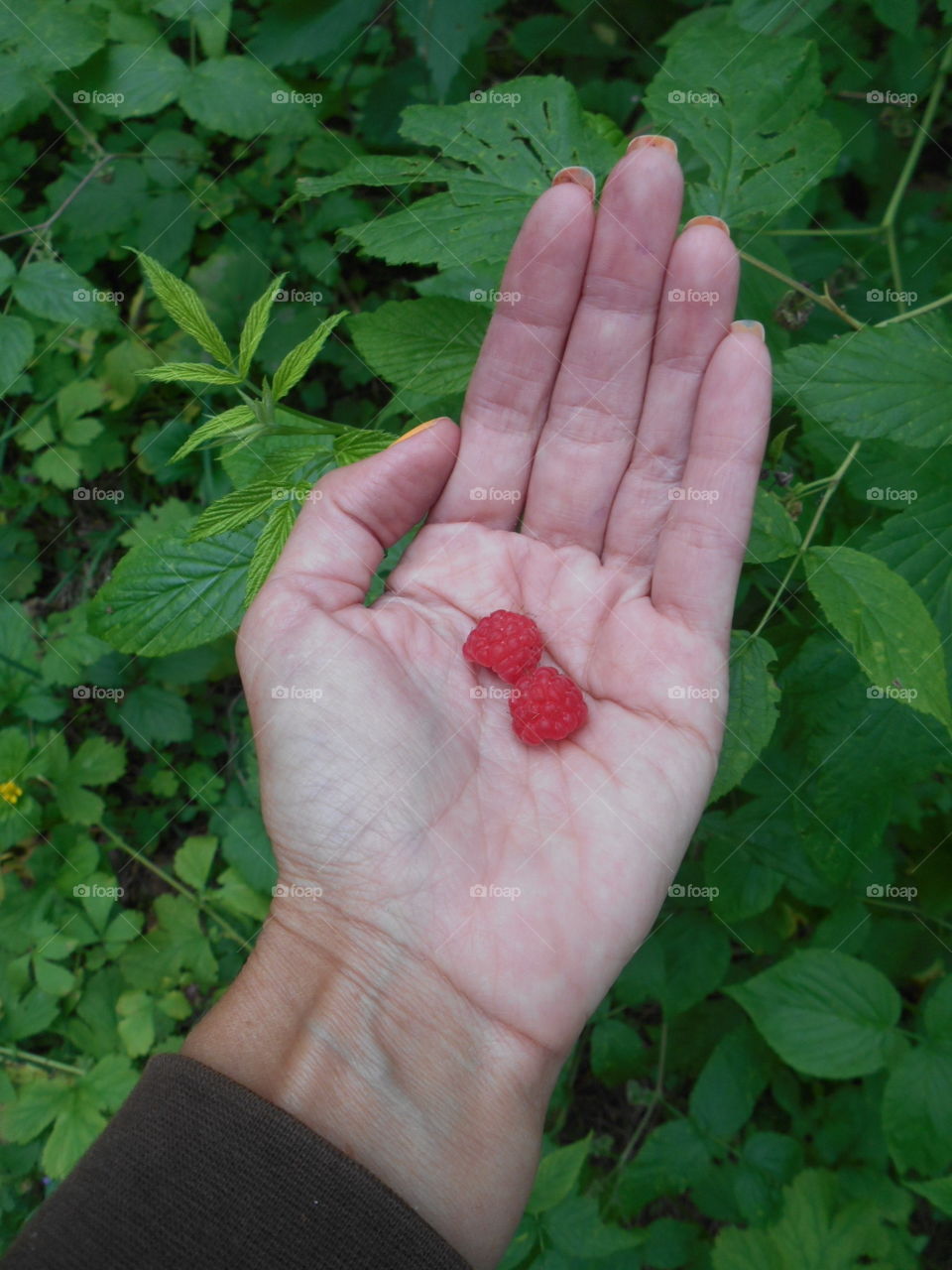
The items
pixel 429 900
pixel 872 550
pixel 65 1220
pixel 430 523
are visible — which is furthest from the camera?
pixel 430 523

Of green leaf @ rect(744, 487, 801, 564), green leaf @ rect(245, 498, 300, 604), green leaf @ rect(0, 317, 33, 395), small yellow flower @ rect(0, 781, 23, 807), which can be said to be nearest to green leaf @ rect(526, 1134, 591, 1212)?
green leaf @ rect(744, 487, 801, 564)

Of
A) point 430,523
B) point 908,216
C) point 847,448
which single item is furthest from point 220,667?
point 908,216

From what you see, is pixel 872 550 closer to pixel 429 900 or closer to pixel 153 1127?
pixel 429 900

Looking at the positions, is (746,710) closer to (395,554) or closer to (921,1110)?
(395,554)

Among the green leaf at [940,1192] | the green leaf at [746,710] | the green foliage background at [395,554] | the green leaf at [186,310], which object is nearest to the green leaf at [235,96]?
the green foliage background at [395,554]

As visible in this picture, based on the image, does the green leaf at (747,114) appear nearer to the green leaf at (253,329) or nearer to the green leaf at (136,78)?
the green leaf at (253,329)

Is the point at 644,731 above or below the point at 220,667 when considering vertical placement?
above

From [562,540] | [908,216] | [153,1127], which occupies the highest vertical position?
[562,540]

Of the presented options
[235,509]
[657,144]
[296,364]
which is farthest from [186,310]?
[657,144]
